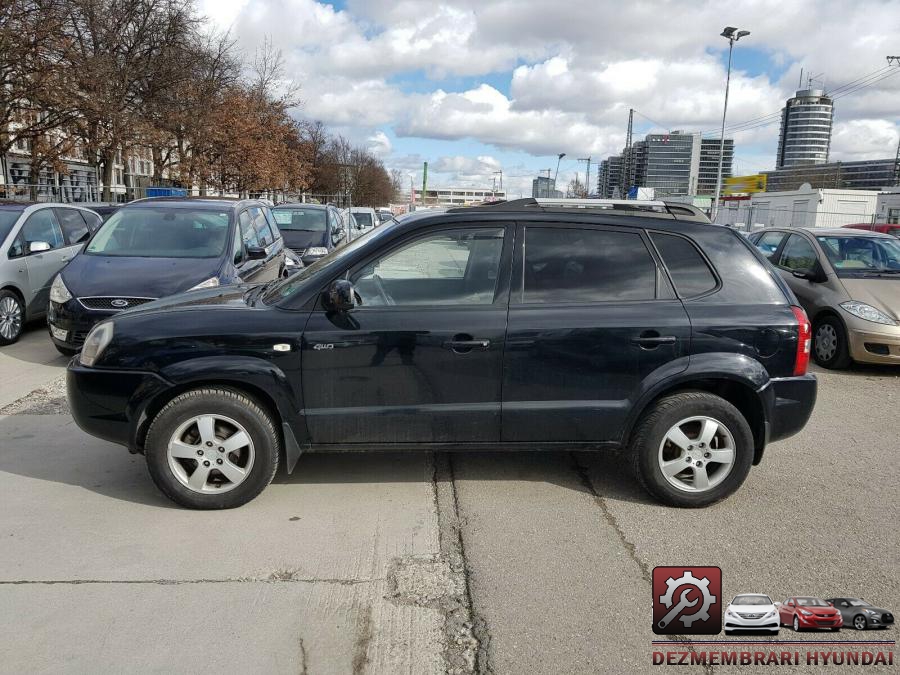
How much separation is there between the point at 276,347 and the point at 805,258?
779cm

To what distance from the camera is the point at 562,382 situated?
13.7 feet

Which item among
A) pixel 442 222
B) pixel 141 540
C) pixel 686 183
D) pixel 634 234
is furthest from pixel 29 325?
pixel 686 183

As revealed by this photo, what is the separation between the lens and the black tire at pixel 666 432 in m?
4.17

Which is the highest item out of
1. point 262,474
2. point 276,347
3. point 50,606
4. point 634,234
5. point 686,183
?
point 686,183

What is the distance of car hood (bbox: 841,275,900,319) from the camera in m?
8.06

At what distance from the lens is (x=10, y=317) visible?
8.78 meters

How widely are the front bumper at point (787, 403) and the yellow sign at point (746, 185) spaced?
71083 mm

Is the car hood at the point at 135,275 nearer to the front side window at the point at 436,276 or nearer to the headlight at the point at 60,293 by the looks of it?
the headlight at the point at 60,293

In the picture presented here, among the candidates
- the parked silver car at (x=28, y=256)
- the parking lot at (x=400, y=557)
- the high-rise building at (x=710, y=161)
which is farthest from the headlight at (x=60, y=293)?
the high-rise building at (x=710, y=161)

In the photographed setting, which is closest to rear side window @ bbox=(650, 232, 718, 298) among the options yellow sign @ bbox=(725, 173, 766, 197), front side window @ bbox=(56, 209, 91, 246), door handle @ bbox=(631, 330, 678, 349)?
door handle @ bbox=(631, 330, 678, 349)

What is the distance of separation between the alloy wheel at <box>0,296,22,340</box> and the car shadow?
3.92 m

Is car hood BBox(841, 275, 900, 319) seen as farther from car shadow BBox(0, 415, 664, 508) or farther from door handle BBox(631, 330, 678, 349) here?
door handle BBox(631, 330, 678, 349)

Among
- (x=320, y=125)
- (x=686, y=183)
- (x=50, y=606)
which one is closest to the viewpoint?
(x=50, y=606)

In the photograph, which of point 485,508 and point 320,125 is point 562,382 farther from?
point 320,125
